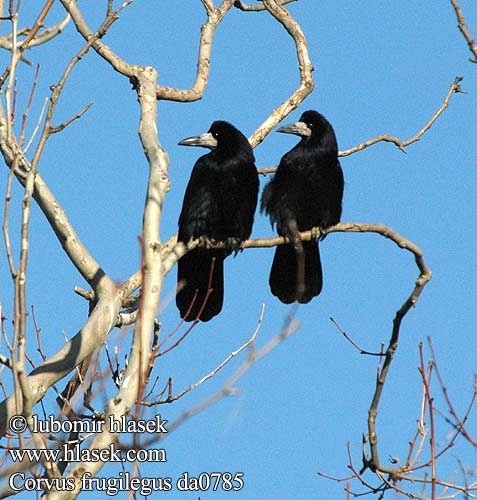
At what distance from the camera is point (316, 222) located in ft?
26.5

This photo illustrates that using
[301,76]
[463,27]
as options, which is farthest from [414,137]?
[463,27]

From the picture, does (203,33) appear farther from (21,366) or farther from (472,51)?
(21,366)

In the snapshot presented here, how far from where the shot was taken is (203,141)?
8117 millimetres

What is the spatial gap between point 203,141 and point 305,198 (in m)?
0.87

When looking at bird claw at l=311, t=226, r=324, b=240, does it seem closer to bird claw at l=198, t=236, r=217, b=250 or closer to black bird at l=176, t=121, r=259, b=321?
black bird at l=176, t=121, r=259, b=321

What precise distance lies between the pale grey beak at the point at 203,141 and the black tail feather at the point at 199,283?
79 cm

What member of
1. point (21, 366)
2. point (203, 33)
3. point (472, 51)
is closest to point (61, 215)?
point (21, 366)

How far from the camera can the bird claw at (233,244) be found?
7.77 m

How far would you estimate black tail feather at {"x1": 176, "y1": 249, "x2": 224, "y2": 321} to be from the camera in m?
7.94

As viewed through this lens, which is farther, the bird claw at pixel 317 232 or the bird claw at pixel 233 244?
the bird claw at pixel 317 232

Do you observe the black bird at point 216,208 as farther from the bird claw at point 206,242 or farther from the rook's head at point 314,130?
the rook's head at point 314,130

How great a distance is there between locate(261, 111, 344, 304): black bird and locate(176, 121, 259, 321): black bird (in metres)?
0.35

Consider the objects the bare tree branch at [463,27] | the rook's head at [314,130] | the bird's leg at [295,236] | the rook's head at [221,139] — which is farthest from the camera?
the rook's head at [314,130]

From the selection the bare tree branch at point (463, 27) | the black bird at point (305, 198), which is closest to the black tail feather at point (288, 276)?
the black bird at point (305, 198)
